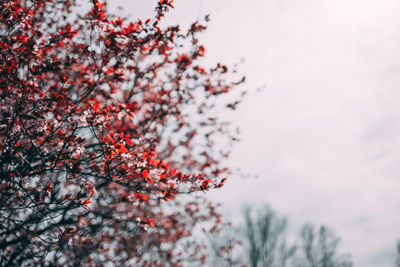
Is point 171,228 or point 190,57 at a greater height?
point 190,57

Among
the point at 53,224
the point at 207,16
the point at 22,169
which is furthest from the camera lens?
the point at 207,16

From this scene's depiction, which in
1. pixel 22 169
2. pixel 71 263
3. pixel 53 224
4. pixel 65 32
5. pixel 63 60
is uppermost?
pixel 65 32

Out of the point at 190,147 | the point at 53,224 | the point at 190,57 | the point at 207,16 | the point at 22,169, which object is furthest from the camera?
the point at 190,147

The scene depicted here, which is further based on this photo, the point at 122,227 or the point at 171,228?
the point at 171,228

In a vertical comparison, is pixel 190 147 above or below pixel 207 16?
below

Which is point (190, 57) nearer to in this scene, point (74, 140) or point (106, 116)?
point (106, 116)

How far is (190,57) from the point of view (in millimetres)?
4977

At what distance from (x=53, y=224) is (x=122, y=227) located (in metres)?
1.78

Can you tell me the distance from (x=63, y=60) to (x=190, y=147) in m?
3.53

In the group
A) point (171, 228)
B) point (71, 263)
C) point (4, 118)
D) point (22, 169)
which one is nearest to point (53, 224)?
point (22, 169)

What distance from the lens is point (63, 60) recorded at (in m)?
3.81

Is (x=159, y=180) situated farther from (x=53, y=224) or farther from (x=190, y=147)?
(x=190, y=147)

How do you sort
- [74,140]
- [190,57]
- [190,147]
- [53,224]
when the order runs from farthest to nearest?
1. [190,147]
2. [190,57]
3. [53,224]
4. [74,140]

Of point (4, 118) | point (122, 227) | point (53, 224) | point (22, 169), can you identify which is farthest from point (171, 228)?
point (4, 118)
